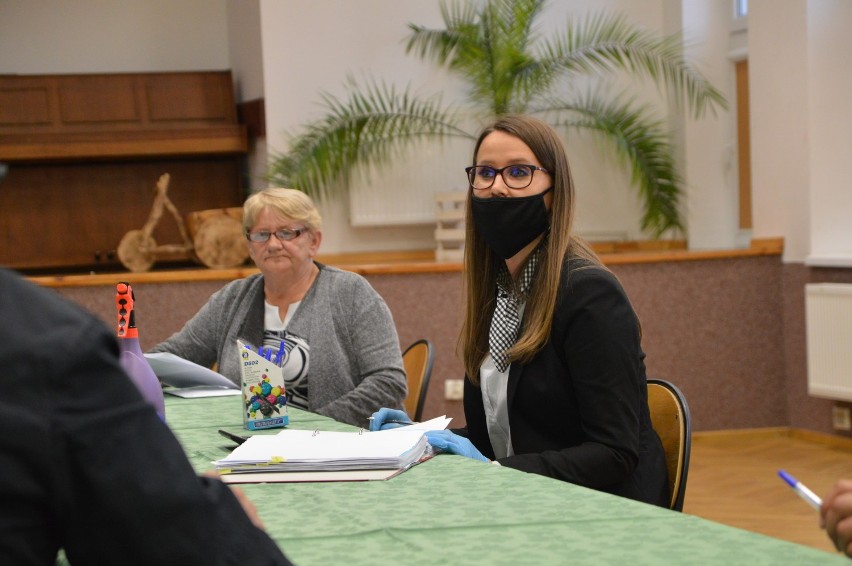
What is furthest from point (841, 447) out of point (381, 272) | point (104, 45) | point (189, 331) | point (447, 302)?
point (104, 45)

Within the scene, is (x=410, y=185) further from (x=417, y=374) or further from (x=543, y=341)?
(x=543, y=341)

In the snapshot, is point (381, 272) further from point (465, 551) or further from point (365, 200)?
point (465, 551)

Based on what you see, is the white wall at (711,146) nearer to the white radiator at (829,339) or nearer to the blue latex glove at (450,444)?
the white radiator at (829,339)

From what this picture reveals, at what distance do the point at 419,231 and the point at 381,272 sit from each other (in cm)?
161

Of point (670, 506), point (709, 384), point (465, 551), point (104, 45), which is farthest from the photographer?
point (104, 45)

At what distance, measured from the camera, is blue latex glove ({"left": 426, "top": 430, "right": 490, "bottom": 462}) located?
1.82 metres

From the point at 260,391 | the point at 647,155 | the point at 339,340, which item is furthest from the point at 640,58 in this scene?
the point at 260,391

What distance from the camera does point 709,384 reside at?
575 centimetres

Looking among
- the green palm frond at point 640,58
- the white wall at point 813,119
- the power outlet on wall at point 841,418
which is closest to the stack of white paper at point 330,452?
the power outlet on wall at point 841,418

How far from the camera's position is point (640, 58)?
6387 millimetres

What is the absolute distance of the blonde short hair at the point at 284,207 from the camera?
123 inches

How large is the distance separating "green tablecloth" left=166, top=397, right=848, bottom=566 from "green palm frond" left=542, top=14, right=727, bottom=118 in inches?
197

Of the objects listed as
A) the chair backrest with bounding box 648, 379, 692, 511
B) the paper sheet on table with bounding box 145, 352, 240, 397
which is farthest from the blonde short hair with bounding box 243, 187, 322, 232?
the chair backrest with bounding box 648, 379, 692, 511

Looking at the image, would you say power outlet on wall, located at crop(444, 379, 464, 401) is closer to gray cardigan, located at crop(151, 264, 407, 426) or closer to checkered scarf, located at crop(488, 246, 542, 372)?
gray cardigan, located at crop(151, 264, 407, 426)
